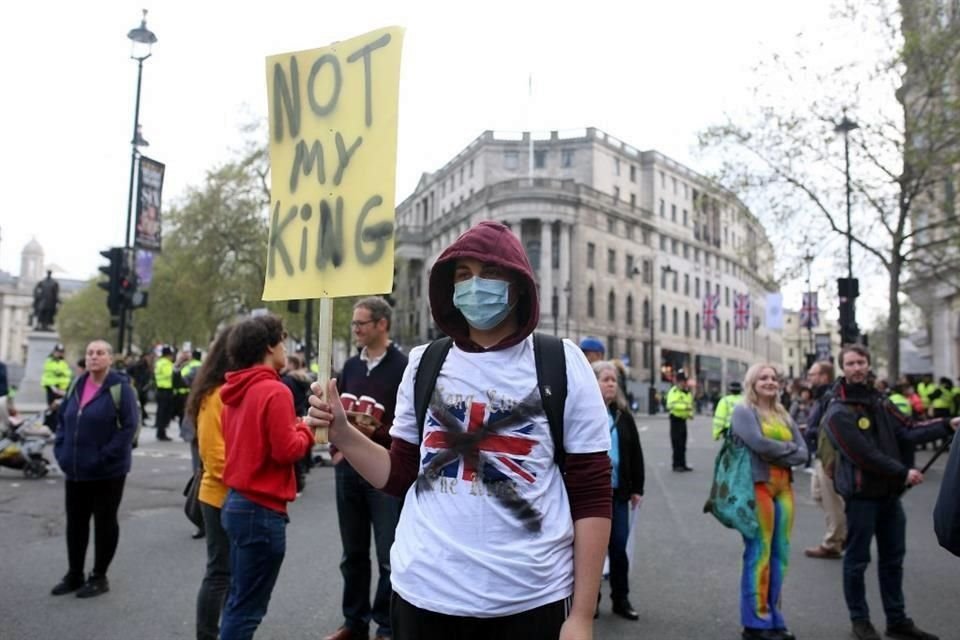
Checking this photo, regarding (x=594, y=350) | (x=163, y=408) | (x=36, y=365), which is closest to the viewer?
(x=594, y=350)

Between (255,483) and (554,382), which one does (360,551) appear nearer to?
(255,483)

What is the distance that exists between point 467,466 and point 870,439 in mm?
4035

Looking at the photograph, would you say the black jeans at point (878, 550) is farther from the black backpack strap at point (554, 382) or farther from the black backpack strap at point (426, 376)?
the black backpack strap at point (426, 376)

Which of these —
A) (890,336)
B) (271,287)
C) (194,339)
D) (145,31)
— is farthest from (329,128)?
(194,339)

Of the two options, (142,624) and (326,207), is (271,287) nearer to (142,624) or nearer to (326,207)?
(326,207)

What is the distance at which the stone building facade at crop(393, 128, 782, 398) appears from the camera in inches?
2343

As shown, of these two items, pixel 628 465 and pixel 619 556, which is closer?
pixel 619 556

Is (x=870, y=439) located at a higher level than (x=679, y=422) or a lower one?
higher

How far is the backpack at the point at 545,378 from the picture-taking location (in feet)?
7.04

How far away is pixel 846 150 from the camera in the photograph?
2080 centimetres

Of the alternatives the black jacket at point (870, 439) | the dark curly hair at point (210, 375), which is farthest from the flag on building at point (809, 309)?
the dark curly hair at point (210, 375)

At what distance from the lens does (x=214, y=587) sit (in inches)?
158

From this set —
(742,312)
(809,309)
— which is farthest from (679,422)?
(742,312)

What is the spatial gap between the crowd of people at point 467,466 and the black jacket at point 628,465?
0.05 feet
